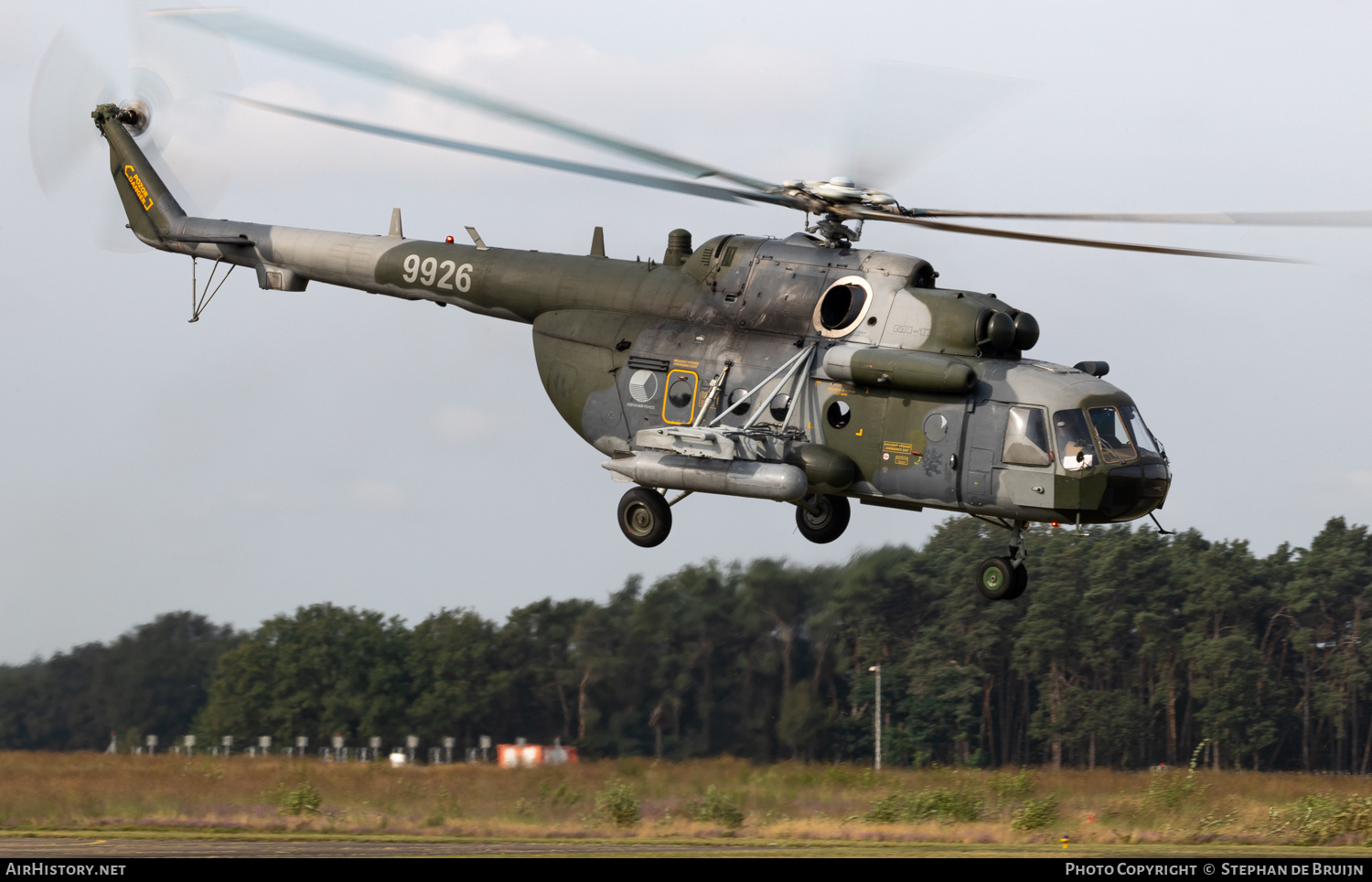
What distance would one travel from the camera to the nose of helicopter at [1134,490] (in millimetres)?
15742

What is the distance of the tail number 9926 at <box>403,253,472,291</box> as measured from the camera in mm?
20062

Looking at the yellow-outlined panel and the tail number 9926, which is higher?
the tail number 9926

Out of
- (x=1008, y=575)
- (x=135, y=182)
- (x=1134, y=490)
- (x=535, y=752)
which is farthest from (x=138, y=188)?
(x=535, y=752)

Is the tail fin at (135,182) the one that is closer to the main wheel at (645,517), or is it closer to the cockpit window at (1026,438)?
the main wheel at (645,517)

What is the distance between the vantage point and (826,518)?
18438 mm

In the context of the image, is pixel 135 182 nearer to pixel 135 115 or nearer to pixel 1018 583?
pixel 135 115

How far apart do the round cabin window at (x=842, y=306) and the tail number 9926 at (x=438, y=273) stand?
17.2 ft

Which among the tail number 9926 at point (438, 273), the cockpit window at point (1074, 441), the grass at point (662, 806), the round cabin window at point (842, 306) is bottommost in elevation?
the grass at point (662, 806)

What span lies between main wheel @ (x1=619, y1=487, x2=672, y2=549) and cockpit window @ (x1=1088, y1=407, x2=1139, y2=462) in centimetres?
525

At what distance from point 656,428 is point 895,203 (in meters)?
3.81

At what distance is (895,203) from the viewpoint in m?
16.2

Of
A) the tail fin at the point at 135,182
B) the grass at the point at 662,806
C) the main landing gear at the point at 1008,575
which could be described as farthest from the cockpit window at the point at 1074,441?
the tail fin at the point at 135,182

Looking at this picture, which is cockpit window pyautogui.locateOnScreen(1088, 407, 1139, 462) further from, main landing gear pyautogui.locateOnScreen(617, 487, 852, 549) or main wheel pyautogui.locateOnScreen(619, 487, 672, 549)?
main wheel pyautogui.locateOnScreen(619, 487, 672, 549)

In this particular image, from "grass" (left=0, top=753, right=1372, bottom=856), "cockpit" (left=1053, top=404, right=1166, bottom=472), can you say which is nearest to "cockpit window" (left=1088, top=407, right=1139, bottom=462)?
"cockpit" (left=1053, top=404, right=1166, bottom=472)
